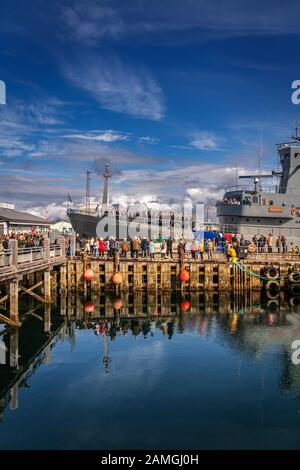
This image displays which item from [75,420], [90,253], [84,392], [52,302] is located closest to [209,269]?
[90,253]

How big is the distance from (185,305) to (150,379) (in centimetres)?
1422

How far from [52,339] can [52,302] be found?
885 cm

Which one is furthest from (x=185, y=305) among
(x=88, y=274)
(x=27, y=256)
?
(x=27, y=256)

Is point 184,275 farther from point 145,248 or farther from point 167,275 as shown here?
point 145,248

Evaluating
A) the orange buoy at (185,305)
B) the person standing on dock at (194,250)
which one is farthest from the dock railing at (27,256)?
the person standing on dock at (194,250)

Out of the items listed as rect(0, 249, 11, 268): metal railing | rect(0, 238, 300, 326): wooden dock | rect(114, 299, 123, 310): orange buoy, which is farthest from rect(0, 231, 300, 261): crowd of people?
rect(0, 249, 11, 268): metal railing

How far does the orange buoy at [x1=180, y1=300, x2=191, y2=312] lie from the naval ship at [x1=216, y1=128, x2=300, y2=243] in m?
Answer: 14.5

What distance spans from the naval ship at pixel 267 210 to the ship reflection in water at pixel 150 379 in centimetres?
1563

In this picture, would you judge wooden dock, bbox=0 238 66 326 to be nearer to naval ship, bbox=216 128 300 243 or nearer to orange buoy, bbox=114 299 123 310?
orange buoy, bbox=114 299 123 310

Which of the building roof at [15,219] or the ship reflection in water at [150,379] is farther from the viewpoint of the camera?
the building roof at [15,219]

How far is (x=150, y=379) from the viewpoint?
16.9 m

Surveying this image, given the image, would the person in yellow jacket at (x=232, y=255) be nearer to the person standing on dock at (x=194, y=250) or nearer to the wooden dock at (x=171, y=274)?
the wooden dock at (x=171, y=274)

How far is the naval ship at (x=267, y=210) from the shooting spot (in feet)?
141

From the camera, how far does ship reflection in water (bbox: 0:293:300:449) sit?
12.5m
